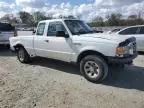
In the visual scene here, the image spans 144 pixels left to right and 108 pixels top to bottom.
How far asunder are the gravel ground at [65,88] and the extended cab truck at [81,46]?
532mm

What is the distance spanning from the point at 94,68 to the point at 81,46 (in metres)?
0.75

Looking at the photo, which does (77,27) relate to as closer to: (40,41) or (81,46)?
(81,46)

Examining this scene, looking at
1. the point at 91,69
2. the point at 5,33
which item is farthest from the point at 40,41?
the point at 5,33

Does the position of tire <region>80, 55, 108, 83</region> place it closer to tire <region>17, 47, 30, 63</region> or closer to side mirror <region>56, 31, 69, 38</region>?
side mirror <region>56, 31, 69, 38</region>

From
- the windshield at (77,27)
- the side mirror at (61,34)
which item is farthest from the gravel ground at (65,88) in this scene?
the windshield at (77,27)

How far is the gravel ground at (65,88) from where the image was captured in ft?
16.6

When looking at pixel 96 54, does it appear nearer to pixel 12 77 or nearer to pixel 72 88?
pixel 72 88

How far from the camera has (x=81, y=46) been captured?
6750 millimetres

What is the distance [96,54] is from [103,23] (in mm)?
37584

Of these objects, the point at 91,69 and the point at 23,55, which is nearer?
the point at 91,69

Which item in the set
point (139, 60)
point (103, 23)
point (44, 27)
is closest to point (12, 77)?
point (44, 27)

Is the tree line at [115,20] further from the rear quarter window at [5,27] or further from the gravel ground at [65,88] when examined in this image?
the gravel ground at [65,88]

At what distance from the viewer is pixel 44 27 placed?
8156 millimetres

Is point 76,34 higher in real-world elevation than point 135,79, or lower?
higher
